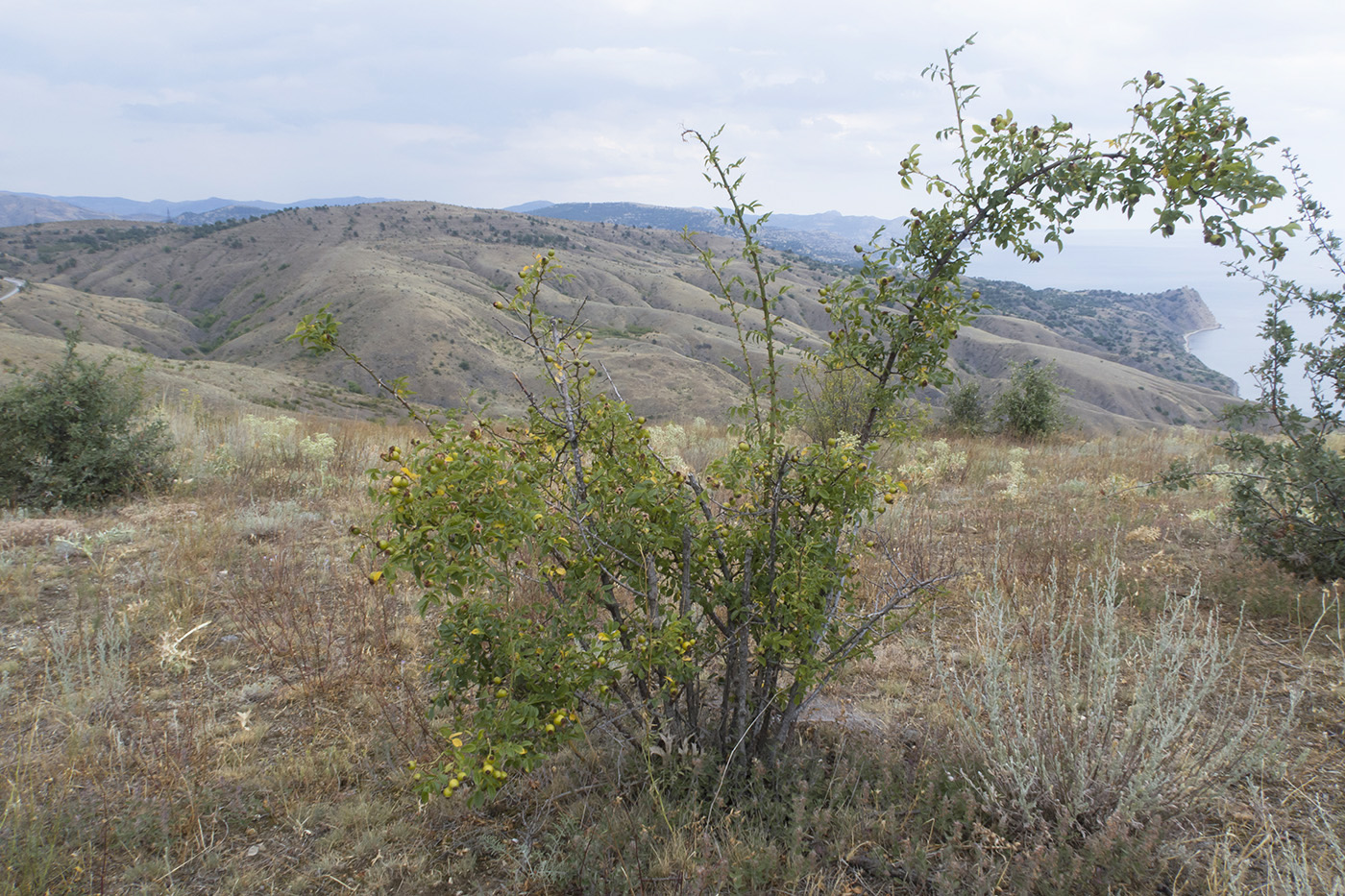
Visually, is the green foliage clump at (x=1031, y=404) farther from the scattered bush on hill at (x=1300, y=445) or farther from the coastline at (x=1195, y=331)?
the coastline at (x=1195, y=331)

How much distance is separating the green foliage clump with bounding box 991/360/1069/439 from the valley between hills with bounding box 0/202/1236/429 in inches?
855

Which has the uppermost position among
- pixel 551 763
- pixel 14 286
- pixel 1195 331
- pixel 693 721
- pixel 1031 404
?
pixel 1195 331

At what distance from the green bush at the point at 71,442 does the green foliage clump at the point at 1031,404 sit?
1463 centimetres

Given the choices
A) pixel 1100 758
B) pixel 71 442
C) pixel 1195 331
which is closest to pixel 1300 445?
pixel 1100 758

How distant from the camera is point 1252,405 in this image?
13.6ft

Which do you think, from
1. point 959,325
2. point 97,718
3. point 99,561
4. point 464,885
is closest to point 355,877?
point 464,885

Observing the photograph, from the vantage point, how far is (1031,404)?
1374cm

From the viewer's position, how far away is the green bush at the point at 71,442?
19.9ft

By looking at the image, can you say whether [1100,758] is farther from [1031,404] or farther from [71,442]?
[1031,404]

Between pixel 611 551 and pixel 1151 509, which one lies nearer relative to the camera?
pixel 611 551

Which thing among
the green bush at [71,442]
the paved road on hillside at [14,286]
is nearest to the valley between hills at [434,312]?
the paved road on hillside at [14,286]

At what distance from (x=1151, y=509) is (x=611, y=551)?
6.04 m

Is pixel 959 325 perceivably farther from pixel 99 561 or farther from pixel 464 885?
pixel 99 561

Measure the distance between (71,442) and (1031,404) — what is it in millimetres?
15472
